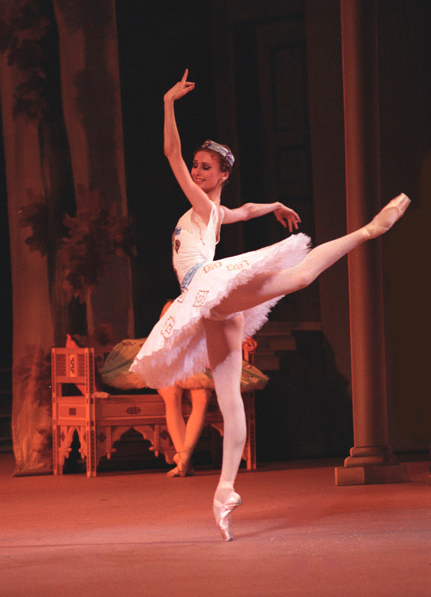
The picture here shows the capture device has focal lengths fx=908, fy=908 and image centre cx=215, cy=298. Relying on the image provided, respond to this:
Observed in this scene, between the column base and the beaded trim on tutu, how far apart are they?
1488 mm

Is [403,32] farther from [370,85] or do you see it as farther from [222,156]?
[222,156]

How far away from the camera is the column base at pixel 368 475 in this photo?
452 centimetres

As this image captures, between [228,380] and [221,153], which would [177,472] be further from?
[221,153]

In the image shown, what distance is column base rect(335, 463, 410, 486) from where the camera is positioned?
452 centimetres

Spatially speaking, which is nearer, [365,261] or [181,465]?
[365,261]

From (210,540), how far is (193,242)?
3.47ft

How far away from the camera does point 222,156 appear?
3.46m

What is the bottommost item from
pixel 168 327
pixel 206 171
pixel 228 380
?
pixel 228 380

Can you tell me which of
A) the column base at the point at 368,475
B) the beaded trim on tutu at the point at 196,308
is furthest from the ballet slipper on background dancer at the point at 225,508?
the column base at the point at 368,475

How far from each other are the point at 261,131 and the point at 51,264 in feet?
5.38

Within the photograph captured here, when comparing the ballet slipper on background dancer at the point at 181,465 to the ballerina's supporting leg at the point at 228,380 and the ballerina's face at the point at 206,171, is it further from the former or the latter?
the ballerina's face at the point at 206,171

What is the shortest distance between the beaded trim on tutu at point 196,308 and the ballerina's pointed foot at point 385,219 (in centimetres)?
23

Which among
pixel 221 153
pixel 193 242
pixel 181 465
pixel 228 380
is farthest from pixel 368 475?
pixel 221 153

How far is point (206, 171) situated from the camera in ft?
11.3
